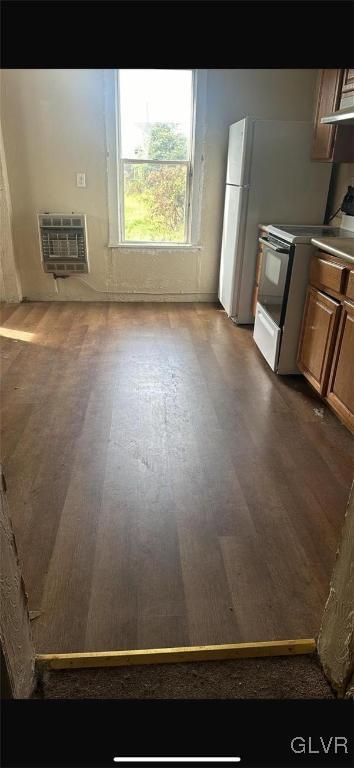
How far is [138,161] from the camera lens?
443 cm

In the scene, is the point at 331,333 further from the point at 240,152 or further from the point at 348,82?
the point at 240,152

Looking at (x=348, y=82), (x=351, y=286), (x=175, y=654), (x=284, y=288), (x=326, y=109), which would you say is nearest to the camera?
(x=175, y=654)

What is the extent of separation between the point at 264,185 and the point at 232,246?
553 mm

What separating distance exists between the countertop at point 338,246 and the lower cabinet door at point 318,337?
0.81 ft

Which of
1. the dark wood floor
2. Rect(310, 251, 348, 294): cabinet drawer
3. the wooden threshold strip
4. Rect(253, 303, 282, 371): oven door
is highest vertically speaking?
Rect(310, 251, 348, 294): cabinet drawer

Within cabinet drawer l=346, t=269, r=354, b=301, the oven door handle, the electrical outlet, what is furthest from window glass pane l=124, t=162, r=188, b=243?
cabinet drawer l=346, t=269, r=354, b=301

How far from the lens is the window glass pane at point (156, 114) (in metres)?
4.21

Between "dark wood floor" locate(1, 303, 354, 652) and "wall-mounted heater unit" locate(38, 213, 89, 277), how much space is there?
147 cm

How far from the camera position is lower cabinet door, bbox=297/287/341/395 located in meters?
2.58

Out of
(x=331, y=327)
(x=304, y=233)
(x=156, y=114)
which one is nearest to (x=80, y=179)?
(x=156, y=114)

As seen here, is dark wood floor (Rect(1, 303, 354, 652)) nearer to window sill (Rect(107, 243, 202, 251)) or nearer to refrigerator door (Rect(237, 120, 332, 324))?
refrigerator door (Rect(237, 120, 332, 324))

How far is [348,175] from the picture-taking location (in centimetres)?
371

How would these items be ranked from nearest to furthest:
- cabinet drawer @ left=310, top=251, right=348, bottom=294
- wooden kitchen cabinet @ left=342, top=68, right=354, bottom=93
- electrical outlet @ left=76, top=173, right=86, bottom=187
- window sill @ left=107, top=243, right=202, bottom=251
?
cabinet drawer @ left=310, top=251, right=348, bottom=294 → wooden kitchen cabinet @ left=342, top=68, right=354, bottom=93 → electrical outlet @ left=76, top=173, right=86, bottom=187 → window sill @ left=107, top=243, right=202, bottom=251

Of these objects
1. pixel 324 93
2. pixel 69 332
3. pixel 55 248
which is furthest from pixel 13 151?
pixel 324 93
